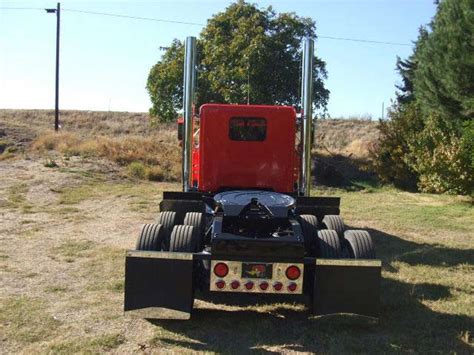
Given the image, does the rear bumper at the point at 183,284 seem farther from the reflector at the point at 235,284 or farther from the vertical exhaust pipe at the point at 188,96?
the vertical exhaust pipe at the point at 188,96

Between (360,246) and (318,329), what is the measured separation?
0.87m

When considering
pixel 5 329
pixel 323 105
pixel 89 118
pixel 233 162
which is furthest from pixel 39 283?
pixel 89 118

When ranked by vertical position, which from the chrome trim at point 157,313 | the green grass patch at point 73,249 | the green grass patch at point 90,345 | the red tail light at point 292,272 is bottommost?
the green grass patch at point 90,345

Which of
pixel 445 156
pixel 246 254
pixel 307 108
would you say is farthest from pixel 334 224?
pixel 445 156

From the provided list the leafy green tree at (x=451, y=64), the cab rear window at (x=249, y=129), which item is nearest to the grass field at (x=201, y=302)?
the cab rear window at (x=249, y=129)

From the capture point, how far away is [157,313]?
16.2 ft

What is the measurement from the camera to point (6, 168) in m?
19.7

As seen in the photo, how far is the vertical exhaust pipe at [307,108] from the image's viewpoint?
7574mm

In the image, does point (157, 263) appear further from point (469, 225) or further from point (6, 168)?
point (6, 168)

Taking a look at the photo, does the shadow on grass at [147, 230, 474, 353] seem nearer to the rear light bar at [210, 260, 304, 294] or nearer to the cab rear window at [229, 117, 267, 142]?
the rear light bar at [210, 260, 304, 294]

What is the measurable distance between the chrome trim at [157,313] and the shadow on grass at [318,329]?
168 millimetres

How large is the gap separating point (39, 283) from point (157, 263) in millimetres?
2254

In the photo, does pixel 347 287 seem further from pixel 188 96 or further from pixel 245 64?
pixel 245 64

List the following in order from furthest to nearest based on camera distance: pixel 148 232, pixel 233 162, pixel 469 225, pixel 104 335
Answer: pixel 469 225 < pixel 233 162 < pixel 148 232 < pixel 104 335
